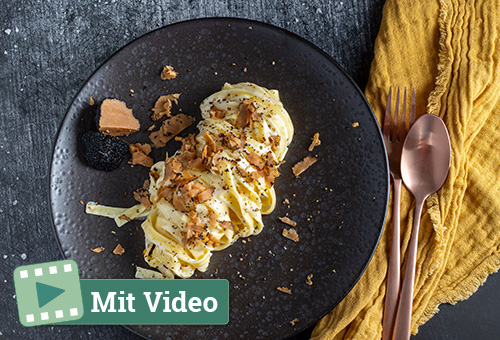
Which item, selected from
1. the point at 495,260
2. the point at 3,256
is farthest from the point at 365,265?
the point at 3,256

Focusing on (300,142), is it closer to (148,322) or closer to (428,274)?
(428,274)

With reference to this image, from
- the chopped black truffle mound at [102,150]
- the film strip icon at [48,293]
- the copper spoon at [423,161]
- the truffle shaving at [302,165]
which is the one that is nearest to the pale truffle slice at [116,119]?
the chopped black truffle mound at [102,150]

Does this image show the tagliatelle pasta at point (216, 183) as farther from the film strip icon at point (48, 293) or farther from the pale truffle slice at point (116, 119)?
the film strip icon at point (48, 293)

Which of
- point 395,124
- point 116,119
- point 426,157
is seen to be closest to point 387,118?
point 395,124

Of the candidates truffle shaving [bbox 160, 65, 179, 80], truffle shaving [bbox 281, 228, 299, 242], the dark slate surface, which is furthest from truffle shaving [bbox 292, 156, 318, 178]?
truffle shaving [bbox 160, 65, 179, 80]

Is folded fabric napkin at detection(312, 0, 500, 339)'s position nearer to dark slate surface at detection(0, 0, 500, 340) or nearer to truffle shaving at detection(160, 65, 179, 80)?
dark slate surface at detection(0, 0, 500, 340)

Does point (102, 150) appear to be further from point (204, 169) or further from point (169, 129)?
point (204, 169)
